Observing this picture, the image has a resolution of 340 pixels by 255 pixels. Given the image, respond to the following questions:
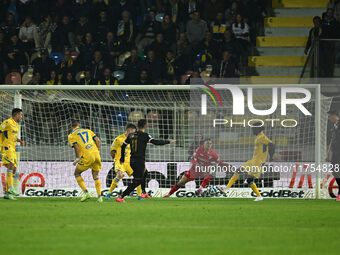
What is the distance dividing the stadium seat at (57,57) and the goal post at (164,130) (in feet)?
12.6

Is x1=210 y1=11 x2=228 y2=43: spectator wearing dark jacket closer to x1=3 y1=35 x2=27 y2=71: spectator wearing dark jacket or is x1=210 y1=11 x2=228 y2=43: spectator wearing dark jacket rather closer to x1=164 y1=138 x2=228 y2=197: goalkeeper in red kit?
x1=164 y1=138 x2=228 y2=197: goalkeeper in red kit

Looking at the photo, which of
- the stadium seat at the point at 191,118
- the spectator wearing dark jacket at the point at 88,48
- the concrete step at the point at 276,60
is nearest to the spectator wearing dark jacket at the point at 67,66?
the spectator wearing dark jacket at the point at 88,48

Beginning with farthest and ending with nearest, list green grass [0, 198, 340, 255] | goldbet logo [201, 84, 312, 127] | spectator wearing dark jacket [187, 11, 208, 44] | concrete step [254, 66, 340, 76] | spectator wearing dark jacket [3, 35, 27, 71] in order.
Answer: spectator wearing dark jacket [3, 35, 27, 71] → spectator wearing dark jacket [187, 11, 208, 44] → concrete step [254, 66, 340, 76] → goldbet logo [201, 84, 312, 127] → green grass [0, 198, 340, 255]

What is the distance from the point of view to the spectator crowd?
18.7 metres

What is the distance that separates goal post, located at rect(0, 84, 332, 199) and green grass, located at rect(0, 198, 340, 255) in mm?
2552

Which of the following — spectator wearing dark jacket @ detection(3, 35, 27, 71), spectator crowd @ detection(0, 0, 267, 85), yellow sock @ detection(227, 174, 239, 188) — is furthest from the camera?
spectator wearing dark jacket @ detection(3, 35, 27, 71)

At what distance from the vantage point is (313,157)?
49.5 ft

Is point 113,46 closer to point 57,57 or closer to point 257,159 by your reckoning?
point 57,57

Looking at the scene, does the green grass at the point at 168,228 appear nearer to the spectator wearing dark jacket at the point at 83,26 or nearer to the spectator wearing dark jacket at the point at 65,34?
the spectator wearing dark jacket at the point at 83,26

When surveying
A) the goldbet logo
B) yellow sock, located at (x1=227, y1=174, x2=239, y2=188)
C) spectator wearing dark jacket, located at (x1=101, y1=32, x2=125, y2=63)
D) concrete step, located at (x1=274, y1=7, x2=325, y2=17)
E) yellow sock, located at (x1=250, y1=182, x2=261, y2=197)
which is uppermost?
concrete step, located at (x1=274, y1=7, x2=325, y2=17)

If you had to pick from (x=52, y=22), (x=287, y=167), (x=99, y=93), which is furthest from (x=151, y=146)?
(x=52, y=22)

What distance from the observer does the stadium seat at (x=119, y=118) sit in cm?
1622

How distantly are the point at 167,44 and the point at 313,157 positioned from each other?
619cm

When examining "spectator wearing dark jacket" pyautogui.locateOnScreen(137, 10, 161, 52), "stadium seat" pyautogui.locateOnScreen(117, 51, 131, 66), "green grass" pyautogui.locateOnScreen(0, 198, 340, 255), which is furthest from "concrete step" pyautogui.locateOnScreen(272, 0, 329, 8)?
"green grass" pyautogui.locateOnScreen(0, 198, 340, 255)
